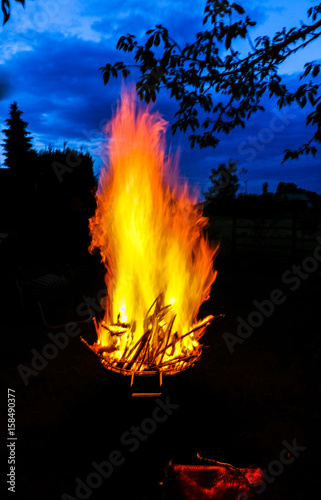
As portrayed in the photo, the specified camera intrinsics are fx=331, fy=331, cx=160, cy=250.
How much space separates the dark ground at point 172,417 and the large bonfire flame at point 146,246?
1.37ft

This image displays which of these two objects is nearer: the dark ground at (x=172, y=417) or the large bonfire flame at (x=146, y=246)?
the dark ground at (x=172, y=417)

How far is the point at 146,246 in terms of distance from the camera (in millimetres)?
3584

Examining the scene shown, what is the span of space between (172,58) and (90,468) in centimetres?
521

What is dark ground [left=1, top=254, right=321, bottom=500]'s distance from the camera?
115 inches

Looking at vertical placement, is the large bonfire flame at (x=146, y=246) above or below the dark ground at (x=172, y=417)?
above

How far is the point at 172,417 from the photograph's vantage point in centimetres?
358

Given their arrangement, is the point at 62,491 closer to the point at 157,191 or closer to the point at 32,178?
the point at 157,191

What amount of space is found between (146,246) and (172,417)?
187 centimetres

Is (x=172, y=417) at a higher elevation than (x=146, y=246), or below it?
below

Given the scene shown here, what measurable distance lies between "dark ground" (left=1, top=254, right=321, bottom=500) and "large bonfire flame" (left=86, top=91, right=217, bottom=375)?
42cm

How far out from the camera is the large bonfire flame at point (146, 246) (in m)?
3.44

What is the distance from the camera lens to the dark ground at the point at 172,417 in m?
2.93

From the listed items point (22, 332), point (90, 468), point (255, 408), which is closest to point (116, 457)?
point (90, 468)

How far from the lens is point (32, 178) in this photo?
12.2 metres
